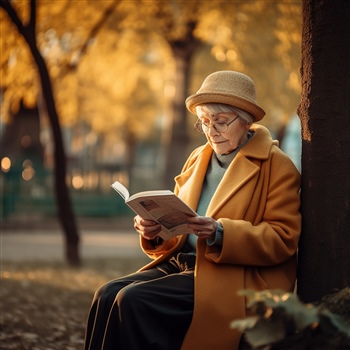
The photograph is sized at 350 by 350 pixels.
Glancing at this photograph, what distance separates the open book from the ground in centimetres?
202

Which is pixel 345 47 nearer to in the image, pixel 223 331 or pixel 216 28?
pixel 223 331

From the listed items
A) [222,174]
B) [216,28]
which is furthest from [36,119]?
[222,174]

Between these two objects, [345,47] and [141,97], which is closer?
[345,47]

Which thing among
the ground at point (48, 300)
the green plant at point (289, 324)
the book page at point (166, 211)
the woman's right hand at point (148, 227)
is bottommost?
the ground at point (48, 300)

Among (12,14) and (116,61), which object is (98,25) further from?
(116,61)

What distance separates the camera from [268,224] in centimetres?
422

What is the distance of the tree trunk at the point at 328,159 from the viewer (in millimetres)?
4219

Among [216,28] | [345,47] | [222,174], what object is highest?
[216,28]

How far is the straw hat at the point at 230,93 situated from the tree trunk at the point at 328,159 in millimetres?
332

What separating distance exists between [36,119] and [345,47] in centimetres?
1860

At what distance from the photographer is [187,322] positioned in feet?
13.7

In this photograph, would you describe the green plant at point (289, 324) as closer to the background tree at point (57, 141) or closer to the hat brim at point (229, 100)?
the hat brim at point (229, 100)

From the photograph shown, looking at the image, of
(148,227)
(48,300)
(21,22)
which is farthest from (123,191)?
(21,22)

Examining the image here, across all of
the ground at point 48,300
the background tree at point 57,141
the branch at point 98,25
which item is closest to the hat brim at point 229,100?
the ground at point 48,300
